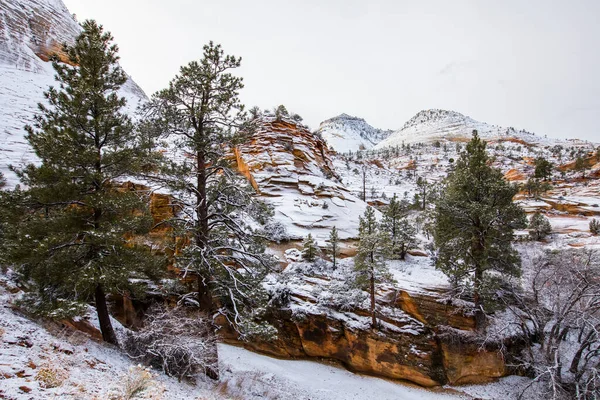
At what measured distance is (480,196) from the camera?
13.8 metres

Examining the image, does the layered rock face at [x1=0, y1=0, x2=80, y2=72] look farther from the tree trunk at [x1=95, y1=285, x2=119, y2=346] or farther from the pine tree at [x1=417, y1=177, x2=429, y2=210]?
the pine tree at [x1=417, y1=177, x2=429, y2=210]

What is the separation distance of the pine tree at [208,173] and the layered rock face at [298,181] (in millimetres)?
11081

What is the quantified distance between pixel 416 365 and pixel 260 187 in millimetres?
21030

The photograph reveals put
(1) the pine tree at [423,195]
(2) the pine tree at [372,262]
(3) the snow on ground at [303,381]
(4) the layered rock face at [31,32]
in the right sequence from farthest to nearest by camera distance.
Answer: (1) the pine tree at [423,195], (4) the layered rock face at [31,32], (2) the pine tree at [372,262], (3) the snow on ground at [303,381]

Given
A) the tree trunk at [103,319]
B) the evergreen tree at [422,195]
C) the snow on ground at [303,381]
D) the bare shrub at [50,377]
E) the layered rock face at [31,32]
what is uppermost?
the layered rock face at [31,32]

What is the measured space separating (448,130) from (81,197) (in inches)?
6191

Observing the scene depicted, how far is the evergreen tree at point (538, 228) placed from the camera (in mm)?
27922

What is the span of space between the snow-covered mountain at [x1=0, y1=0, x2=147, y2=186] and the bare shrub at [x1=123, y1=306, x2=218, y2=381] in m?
19.7

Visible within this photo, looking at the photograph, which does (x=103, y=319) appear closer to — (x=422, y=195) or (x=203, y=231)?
(x=203, y=231)

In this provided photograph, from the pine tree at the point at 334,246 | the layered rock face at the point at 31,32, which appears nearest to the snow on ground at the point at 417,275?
the pine tree at the point at 334,246

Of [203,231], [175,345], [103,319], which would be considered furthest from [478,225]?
[103,319]

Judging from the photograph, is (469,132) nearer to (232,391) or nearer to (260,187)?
(260,187)

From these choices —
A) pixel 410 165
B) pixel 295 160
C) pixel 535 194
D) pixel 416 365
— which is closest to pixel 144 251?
pixel 416 365

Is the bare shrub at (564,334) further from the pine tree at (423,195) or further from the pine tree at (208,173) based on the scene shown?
the pine tree at (423,195)
